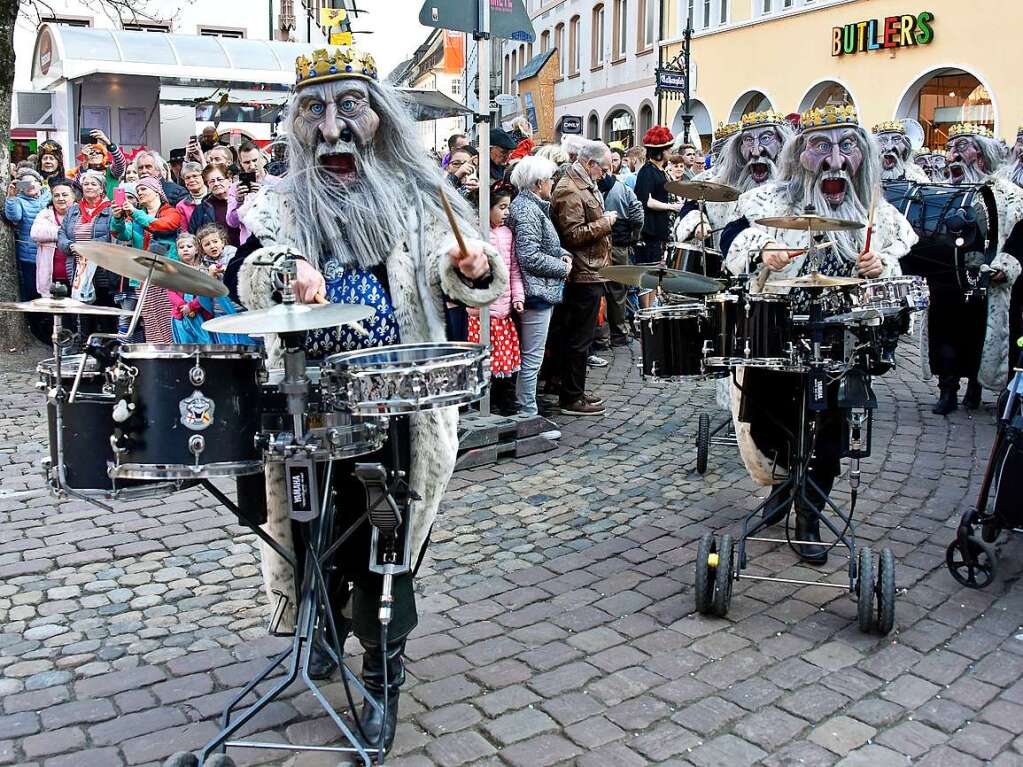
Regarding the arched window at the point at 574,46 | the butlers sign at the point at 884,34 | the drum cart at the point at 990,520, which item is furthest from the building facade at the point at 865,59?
the drum cart at the point at 990,520

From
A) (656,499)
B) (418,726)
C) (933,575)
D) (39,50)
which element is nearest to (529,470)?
(656,499)

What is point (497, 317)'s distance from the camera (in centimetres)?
720

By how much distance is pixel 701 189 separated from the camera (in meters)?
5.34

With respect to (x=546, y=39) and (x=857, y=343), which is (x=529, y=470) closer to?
(x=857, y=343)

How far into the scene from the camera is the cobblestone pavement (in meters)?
3.37

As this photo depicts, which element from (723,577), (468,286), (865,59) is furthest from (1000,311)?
(865,59)

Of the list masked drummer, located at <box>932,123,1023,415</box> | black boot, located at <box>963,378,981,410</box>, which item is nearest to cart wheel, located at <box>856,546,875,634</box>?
masked drummer, located at <box>932,123,1023,415</box>

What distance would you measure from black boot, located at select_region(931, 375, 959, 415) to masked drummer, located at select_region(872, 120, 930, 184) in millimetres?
2368

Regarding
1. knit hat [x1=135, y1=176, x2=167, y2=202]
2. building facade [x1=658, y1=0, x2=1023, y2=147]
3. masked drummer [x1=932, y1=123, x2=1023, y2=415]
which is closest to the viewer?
masked drummer [x1=932, y1=123, x2=1023, y2=415]

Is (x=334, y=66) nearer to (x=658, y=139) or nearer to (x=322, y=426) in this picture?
(x=322, y=426)

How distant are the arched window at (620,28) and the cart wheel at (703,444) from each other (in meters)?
31.9

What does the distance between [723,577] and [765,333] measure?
1012 millimetres

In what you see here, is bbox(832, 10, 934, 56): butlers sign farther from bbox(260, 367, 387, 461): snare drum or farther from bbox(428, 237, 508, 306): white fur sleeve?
bbox(260, 367, 387, 461): snare drum

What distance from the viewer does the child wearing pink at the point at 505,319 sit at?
23.6 ft
